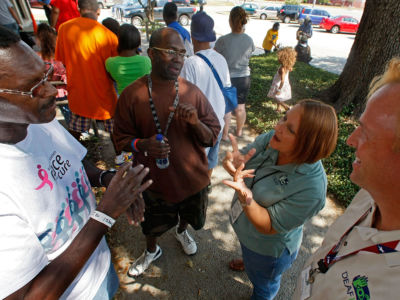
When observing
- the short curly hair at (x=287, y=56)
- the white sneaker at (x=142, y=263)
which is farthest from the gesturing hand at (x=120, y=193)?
the short curly hair at (x=287, y=56)

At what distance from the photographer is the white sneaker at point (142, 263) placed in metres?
2.62

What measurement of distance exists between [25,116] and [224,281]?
96.2 inches

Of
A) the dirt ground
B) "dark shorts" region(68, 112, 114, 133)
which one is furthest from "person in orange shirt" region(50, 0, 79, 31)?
the dirt ground

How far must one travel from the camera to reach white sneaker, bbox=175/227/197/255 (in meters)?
2.84

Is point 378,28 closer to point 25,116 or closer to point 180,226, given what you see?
point 180,226

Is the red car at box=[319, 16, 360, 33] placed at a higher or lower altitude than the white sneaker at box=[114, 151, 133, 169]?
higher

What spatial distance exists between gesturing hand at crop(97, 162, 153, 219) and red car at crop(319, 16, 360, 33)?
2543 centimetres

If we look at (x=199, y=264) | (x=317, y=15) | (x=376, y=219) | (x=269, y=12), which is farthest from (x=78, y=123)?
(x=269, y=12)

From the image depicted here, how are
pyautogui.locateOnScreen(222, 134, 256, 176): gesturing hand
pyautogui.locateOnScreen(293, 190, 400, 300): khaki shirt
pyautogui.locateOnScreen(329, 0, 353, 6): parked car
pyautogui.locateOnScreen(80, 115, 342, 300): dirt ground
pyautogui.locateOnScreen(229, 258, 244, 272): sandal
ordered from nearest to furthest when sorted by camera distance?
1. pyautogui.locateOnScreen(293, 190, 400, 300): khaki shirt
2. pyautogui.locateOnScreen(222, 134, 256, 176): gesturing hand
3. pyautogui.locateOnScreen(80, 115, 342, 300): dirt ground
4. pyautogui.locateOnScreen(229, 258, 244, 272): sandal
5. pyautogui.locateOnScreen(329, 0, 353, 6): parked car

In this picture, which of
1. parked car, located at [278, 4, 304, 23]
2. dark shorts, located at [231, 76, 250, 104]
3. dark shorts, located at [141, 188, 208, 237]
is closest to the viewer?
dark shorts, located at [141, 188, 208, 237]

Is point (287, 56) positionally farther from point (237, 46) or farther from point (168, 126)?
point (168, 126)

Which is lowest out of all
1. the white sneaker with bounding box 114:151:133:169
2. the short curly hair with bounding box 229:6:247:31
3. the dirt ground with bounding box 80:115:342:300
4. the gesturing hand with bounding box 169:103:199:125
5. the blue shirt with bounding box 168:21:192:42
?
the dirt ground with bounding box 80:115:342:300

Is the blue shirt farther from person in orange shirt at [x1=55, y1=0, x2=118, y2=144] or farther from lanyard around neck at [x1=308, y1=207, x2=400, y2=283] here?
lanyard around neck at [x1=308, y1=207, x2=400, y2=283]

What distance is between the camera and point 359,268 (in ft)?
3.39
